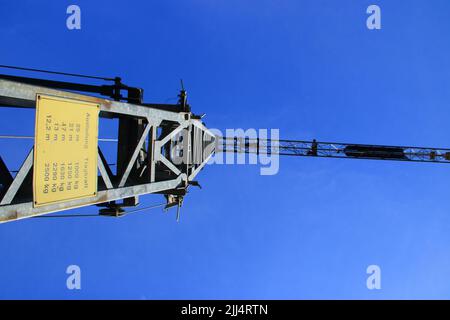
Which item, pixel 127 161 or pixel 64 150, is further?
pixel 127 161

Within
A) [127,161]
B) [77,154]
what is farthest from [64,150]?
[127,161]

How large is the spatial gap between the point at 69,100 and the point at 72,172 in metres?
0.93

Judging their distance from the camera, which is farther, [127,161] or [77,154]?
[127,161]

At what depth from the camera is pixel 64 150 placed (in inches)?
160

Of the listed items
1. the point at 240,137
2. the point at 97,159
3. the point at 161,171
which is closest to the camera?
the point at 97,159

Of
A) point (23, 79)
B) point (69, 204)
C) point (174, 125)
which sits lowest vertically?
point (69, 204)

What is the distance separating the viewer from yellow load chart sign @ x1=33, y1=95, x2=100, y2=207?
3705mm

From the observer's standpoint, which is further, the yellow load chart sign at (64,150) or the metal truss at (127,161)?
the yellow load chart sign at (64,150)

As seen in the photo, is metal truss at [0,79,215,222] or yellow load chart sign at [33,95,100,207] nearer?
metal truss at [0,79,215,222]

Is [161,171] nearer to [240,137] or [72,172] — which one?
[72,172]

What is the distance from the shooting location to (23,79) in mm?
6074

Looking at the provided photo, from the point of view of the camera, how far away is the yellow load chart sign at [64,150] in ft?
12.2

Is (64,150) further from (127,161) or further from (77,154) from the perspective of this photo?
(127,161)

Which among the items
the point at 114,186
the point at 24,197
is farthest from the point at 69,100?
the point at 114,186
